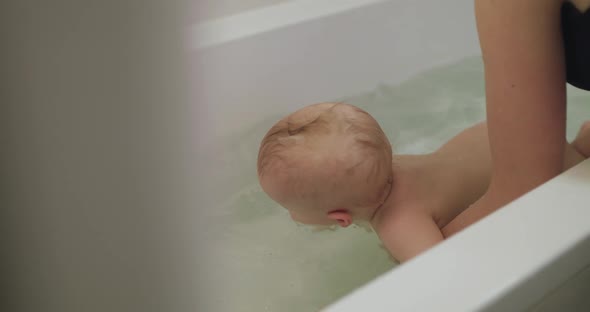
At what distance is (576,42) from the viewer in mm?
623

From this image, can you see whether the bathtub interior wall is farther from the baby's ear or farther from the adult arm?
the adult arm

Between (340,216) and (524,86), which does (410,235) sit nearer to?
(340,216)

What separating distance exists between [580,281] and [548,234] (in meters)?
0.07

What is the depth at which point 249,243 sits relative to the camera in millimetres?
1038

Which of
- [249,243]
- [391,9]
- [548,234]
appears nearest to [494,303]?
[548,234]

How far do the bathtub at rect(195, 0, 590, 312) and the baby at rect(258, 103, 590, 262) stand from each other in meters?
0.19

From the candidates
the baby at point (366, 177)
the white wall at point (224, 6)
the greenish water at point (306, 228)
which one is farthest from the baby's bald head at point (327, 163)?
the white wall at point (224, 6)

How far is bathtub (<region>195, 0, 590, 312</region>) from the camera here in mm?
453

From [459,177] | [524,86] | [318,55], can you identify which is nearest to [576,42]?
[524,86]

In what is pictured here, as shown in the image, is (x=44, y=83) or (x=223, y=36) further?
(x=223, y=36)

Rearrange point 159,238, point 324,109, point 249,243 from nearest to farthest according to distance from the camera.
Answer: point 159,238, point 324,109, point 249,243

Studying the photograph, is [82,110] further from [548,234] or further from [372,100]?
[372,100]

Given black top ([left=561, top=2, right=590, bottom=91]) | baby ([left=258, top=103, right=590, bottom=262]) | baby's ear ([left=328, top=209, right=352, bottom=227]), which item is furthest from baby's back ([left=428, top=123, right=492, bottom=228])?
black top ([left=561, top=2, right=590, bottom=91])

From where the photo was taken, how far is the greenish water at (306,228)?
922 millimetres
